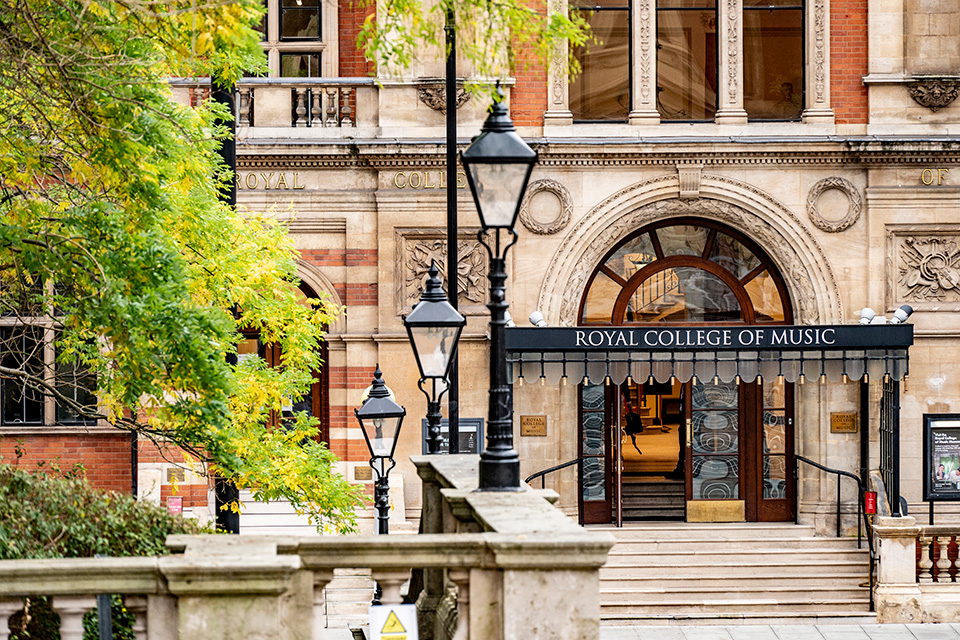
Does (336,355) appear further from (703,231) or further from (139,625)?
(139,625)

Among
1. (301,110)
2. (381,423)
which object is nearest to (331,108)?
(301,110)

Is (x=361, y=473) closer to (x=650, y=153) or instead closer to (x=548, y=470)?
(x=548, y=470)

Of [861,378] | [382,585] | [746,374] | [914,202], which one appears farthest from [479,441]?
[382,585]

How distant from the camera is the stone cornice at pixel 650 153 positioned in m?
18.8

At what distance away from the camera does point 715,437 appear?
19.9m

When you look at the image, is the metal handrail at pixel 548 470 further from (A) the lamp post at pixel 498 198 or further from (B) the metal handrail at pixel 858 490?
(A) the lamp post at pixel 498 198

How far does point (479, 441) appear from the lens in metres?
18.7

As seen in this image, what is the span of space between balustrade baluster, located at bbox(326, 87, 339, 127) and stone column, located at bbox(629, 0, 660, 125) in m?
4.69

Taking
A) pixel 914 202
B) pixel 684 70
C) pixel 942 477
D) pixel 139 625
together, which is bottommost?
pixel 942 477

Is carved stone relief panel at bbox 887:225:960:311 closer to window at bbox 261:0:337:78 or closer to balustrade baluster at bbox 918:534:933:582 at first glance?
balustrade baluster at bbox 918:534:933:582

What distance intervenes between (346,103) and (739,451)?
8486mm

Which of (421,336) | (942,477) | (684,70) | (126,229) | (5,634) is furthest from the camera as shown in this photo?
(684,70)

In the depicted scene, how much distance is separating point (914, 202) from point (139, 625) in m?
16.6

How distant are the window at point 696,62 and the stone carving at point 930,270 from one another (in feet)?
9.39
